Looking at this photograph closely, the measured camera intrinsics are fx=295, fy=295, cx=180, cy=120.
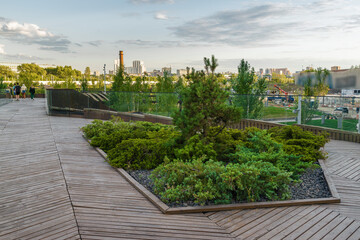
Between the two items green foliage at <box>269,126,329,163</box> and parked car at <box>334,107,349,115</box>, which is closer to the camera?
green foliage at <box>269,126,329,163</box>

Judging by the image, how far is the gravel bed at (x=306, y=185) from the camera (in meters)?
4.36

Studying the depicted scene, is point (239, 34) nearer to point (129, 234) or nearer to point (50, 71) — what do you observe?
point (129, 234)

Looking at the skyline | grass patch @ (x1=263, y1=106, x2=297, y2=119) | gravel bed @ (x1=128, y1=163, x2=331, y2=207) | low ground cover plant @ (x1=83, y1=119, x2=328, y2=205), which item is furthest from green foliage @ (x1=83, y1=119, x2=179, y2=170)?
→ grass patch @ (x1=263, y1=106, x2=297, y2=119)

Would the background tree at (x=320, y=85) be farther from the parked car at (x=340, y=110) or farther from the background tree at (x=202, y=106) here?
the background tree at (x=202, y=106)

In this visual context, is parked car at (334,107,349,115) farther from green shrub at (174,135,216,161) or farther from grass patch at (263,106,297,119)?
green shrub at (174,135,216,161)

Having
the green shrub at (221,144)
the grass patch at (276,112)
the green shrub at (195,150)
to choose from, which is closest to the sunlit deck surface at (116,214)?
the green shrub at (195,150)

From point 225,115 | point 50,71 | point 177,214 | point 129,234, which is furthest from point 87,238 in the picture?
point 50,71

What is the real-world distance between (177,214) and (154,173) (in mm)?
1273

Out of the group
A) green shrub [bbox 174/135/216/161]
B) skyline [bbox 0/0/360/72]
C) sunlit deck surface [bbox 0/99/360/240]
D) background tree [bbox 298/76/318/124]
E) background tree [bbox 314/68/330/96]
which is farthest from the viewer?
background tree [bbox 314/68/330/96]

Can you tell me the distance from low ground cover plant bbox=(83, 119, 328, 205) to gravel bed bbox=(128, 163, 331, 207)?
0.12m

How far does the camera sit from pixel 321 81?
129 feet

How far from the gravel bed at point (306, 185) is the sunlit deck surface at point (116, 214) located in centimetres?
25

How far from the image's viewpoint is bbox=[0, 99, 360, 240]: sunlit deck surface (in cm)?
320

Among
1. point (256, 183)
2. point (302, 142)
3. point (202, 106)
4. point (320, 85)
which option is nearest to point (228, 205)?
point (256, 183)
